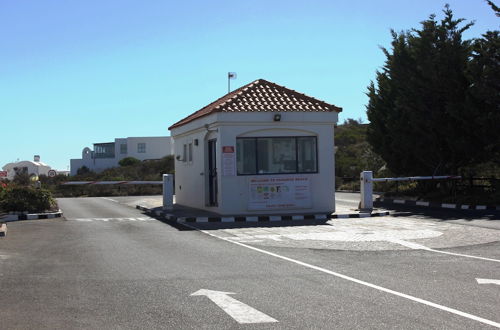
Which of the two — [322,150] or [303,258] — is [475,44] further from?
[303,258]

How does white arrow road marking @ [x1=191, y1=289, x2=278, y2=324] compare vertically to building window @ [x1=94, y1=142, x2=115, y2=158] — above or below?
below

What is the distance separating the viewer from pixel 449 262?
→ 399 inches

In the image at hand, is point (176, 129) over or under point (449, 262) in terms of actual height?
over

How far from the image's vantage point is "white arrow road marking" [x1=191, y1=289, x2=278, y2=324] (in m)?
6.27

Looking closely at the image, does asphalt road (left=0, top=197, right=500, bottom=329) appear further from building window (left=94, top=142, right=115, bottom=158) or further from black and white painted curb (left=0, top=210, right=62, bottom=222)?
building window (left=94, top=142, right=115, bottom=158)

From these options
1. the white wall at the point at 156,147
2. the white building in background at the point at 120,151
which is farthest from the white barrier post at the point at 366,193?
the white wall at the point at 156,147

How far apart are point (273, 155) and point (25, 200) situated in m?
8.61

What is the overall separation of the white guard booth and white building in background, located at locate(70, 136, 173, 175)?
2588 inches

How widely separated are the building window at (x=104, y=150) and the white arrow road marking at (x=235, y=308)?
3153 inches

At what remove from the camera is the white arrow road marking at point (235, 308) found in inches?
247

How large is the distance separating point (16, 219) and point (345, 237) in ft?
36.9

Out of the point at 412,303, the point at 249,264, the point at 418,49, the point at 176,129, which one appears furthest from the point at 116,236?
the point at 418,49

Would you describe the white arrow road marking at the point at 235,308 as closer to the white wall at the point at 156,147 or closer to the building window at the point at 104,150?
the white wall at the point at 156,147

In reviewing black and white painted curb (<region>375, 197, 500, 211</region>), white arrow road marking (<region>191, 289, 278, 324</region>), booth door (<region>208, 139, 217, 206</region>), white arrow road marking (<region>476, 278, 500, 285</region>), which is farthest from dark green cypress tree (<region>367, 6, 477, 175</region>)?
white arrow road marking (<region>191, 289, 278, 324</region>)
